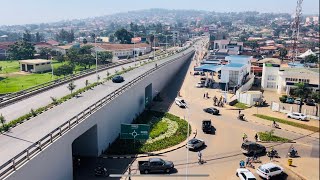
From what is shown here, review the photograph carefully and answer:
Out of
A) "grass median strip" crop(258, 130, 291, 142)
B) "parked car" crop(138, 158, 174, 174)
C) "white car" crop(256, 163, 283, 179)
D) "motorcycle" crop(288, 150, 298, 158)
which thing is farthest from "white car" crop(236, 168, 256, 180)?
"grass median strip" crop(258, 130, 291, 142)

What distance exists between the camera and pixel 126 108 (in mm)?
26172

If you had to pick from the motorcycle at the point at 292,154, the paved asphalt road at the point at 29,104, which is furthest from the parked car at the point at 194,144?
the paved asphalt road at the point at 29,104

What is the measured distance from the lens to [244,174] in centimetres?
1770

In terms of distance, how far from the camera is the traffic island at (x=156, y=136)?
2125cm

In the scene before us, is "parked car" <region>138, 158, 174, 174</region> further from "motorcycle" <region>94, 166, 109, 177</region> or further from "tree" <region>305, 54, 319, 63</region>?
"tree" <region>305, 54, 319, 63</region>

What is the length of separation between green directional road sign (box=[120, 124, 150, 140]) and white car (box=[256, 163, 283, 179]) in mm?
7146

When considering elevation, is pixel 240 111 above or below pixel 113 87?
below

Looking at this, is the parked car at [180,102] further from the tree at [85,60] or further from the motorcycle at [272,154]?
the tree at [85,60]

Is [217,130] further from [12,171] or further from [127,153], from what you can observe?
[12,171]

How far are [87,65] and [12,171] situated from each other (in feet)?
184

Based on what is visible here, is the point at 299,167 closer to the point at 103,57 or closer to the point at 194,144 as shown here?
the point at 194,144

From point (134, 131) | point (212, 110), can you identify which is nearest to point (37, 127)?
point (134, 131)

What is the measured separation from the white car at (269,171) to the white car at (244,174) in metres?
0.87

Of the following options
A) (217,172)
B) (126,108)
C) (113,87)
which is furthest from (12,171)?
(113,87)
